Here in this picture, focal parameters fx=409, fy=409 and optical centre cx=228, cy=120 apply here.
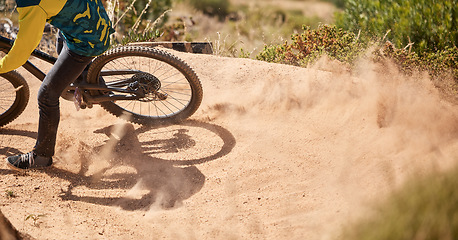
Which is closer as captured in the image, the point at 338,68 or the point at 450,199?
the point at 450,199

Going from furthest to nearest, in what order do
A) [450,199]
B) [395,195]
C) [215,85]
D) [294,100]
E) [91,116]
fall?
Answer: 1. [215,85]
2. [91,116]
3. [294,100]
4. [395,195]
5. [450,199]

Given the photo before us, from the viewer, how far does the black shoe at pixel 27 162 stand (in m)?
3.99

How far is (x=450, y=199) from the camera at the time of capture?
2049 millimetres

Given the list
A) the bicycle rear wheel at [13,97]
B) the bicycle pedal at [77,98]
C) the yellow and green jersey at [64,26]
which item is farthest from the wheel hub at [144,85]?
the bicycle rear wheel at [13,97]

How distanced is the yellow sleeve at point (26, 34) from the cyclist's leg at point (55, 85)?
0.44 metres

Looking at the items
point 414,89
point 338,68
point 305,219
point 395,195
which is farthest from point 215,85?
point 395,195

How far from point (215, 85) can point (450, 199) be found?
3.85 metres

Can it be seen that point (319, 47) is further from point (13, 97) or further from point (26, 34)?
point (13, 97)

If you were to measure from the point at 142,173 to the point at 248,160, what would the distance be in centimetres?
107

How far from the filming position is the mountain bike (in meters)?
4.25

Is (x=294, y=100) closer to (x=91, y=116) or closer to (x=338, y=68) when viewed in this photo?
(x=338, y=68)

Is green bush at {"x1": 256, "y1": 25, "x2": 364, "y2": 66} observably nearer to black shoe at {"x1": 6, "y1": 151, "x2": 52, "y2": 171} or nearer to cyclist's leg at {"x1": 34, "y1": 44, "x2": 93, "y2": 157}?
cyclist's leg at {"x1": 34, "y1": 44, "x2": 93, "y2": 157}

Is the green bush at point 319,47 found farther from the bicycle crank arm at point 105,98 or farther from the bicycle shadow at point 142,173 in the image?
the bicycle crank arm at point 105,98

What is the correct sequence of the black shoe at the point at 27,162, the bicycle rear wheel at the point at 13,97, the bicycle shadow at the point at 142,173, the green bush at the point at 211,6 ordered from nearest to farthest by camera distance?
the bicycle shadow at the point at 142,173 → the black shoe at the point at 27,162 → the bicycle rear wheel at the point at 13,97 → the green bush at the point at 211,6
